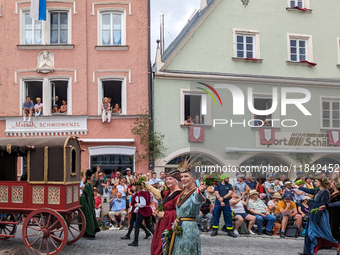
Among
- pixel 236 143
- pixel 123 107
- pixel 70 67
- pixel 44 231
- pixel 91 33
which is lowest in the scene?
pixel 44 231

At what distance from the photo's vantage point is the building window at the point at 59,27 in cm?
Answer: 1866

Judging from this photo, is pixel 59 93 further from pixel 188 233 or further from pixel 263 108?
pixel 188 233

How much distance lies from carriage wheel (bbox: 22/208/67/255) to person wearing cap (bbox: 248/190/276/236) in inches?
254

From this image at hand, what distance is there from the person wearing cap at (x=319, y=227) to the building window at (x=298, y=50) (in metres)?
11.9

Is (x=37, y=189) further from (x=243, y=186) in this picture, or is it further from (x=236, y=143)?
(x=243, y=186)

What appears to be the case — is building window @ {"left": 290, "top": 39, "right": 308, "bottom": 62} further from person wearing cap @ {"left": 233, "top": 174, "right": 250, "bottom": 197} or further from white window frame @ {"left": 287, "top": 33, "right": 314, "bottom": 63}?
person wearing cap @ {"left": 233, "top": 174, "right": 250, "bottom": 197}

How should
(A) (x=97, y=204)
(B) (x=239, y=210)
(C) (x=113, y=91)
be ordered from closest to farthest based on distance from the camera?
(B) (x=239, y=210)
(A) (x=97, y=204)
(C) (x=113, y=91)

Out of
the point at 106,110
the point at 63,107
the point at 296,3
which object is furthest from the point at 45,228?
the point at 296,3

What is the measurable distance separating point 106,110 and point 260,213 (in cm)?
831

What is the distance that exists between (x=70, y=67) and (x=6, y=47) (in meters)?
3.07

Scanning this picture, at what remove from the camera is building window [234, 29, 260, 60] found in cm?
1969

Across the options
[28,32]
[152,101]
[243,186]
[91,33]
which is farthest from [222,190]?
[28,32]

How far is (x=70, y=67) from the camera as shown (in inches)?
724

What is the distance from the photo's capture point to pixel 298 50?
66.2 feet
